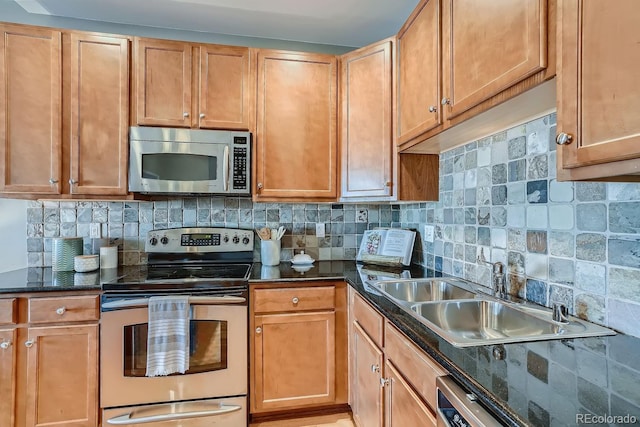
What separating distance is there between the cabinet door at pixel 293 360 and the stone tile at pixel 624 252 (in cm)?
134

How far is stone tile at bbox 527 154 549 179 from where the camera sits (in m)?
1.22

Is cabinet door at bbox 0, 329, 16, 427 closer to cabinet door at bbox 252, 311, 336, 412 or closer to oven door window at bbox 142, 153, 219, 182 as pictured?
oven door window at bbox 142, 153, 219, 182

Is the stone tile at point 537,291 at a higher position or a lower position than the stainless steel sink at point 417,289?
higher

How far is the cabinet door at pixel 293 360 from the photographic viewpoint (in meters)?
1.85

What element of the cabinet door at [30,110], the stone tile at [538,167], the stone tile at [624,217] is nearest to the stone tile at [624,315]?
the stone tile at [624,217]

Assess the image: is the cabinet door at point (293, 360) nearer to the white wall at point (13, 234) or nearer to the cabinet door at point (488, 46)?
the cabinet door at point (488, 46)

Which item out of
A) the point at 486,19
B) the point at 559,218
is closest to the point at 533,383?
the point at 559,218

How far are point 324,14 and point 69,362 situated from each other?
2.53 meters

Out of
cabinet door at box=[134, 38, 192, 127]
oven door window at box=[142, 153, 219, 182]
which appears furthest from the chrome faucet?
cabinet door at box=[134, 38, 192, 127]

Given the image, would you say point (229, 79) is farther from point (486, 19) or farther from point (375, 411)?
point (375, 411)

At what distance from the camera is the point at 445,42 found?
4.35ft

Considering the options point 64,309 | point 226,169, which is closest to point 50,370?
point 64,309

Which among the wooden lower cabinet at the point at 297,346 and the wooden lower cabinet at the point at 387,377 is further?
the wooden lower cabinet at the point at 297,346

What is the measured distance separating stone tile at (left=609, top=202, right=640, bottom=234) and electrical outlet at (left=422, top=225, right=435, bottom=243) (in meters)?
1.08
